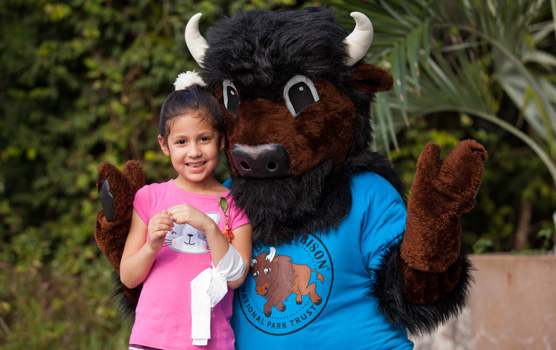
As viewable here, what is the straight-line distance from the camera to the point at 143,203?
203 cm

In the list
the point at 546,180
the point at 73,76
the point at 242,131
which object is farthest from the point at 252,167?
the point at 546,180

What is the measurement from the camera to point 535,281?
326 cm

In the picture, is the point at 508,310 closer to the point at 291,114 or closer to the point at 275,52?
the point at 291,114

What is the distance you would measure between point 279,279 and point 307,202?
28 centimetres

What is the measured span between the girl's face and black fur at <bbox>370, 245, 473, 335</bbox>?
694mm

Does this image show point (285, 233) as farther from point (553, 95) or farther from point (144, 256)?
point (553, 95)

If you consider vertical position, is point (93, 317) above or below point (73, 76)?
below

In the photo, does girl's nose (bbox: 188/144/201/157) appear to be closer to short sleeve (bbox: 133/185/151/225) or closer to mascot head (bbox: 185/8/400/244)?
mascot head (bbox: 185/8/400/244)

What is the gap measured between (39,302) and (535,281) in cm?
387

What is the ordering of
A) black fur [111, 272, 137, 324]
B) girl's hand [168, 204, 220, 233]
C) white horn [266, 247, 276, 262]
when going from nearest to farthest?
girl's hand [168, 204, 220, 233] < white horn [266, 247, 276, 262] < black fur [111, 272, 137, 324]

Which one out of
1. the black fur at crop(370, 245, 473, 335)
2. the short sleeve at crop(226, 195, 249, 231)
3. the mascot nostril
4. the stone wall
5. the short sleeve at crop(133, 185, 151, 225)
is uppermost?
the mascot nostril

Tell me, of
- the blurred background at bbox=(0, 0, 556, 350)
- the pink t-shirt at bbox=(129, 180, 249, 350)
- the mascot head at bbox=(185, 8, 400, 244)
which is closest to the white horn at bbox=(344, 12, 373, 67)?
the mascot head at bbox=(185, 8, 400, 244)

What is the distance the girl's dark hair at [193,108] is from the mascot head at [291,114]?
5 centimetres

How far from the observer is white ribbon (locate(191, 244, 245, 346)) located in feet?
5.98
